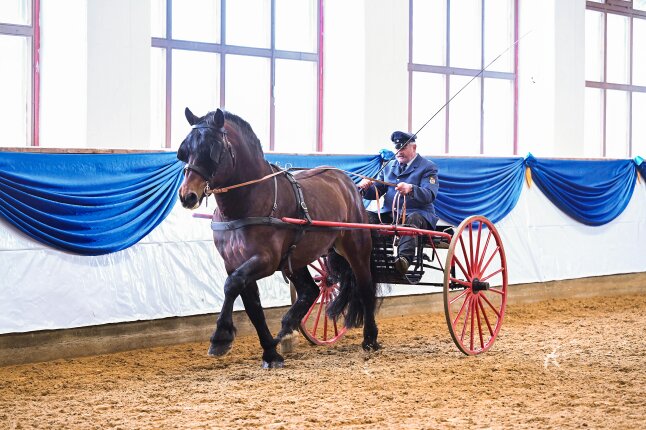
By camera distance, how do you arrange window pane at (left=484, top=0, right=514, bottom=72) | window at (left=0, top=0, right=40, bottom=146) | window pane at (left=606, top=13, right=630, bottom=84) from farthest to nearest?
1. window pane at (left=606, top=13, right=630, bottom=84)
2. window pane at (left=484, top=0, right=514, bottom=72)
3. window at (left=0, top=0, right=40, bottom=146)

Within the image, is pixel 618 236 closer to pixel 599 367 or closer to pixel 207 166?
pixel 599 367

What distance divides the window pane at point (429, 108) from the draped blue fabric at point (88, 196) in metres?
4.79

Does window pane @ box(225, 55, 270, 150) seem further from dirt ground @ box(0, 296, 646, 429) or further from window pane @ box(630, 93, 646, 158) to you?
window pane @ box(630, 93, 646, 158)

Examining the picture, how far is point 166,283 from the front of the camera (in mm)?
6742

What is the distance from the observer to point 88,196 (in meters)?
6.28

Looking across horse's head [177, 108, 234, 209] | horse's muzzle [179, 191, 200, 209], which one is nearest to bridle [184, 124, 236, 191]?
horse's head [177, 108, 234, 209]

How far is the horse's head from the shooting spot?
5.19m

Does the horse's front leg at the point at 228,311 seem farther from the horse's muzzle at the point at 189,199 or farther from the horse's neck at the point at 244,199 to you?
the horse's muzzle at the point at 189,199

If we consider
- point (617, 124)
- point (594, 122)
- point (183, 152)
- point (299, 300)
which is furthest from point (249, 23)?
point (617, 124)

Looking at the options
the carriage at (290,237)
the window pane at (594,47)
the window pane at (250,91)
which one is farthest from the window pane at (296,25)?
the window pane at (594,47)

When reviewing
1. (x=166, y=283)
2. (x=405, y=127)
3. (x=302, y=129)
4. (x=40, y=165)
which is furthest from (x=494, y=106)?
(x=40, y=165)

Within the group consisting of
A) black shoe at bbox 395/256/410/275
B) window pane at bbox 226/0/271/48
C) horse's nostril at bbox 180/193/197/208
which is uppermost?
window pane at bbox 226/0/271/48

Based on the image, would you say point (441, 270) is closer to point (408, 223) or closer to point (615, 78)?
point (408, 223)

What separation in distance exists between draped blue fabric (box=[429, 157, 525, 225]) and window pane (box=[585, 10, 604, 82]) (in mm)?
4322
